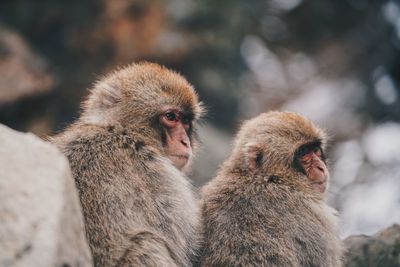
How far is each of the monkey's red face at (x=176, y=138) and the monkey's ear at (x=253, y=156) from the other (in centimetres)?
50

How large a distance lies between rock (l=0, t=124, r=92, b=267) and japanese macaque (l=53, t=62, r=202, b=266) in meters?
1.17

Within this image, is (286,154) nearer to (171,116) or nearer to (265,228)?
(265,228)

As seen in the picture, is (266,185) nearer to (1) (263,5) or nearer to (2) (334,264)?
(2) (334,264)

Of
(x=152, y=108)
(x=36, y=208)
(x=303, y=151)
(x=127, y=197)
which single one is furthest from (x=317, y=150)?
(x=36, y=208)

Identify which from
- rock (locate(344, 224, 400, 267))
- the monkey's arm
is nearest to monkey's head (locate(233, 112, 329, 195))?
rock (locate(344, 224, 400, 267))

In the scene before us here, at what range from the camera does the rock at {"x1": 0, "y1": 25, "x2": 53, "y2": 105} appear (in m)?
16.3

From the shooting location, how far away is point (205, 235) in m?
6.35

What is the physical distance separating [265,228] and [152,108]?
135cm

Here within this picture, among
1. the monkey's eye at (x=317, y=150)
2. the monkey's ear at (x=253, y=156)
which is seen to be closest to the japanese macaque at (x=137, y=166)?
the monkey's ear at (x=253, y=156)

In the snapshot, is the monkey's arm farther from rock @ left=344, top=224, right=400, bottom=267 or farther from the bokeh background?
the bokeh background

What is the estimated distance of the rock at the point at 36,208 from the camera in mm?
3973

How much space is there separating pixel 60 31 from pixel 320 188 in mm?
11510

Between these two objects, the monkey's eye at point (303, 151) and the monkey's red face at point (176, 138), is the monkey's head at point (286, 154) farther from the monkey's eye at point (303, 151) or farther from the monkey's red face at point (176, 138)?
the monkey's red face at point (176, 138)

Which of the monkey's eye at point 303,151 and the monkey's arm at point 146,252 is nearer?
the monkey's arm at point 146,252
